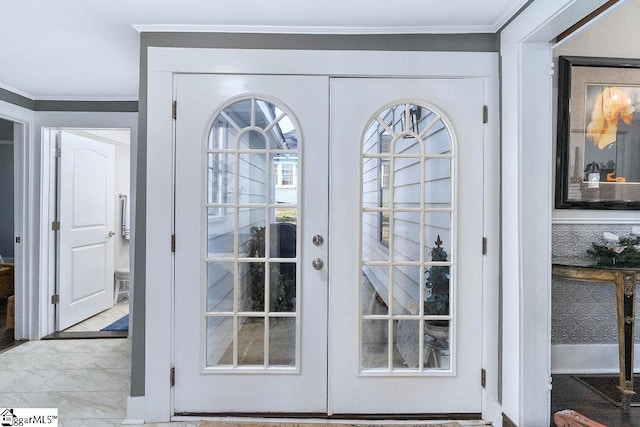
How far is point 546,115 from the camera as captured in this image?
6.38ft

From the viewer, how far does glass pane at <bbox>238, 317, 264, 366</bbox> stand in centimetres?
217

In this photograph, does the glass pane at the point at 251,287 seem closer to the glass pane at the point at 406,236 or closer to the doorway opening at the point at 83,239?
the glass pane at the point at 406,236

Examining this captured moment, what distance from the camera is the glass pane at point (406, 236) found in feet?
7.07

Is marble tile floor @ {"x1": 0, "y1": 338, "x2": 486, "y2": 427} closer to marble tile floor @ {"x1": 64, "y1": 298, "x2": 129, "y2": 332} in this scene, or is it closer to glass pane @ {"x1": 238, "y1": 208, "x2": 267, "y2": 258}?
marble tile floor @ {"x1": 64, "y1": 298, "x2": 129, "y2": 332}

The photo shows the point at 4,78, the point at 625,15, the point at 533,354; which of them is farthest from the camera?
the point at 4,78

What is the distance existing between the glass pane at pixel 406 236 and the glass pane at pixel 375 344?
0.40 meters

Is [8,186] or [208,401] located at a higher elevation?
[8,186]

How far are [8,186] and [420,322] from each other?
5.59 meters

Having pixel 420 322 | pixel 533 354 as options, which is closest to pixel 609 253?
pixel 533 354

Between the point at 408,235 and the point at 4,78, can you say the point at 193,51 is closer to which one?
the point at 408,235

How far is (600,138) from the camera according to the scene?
252 centimetres

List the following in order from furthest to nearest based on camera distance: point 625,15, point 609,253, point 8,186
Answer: point 8,186
point 625,15
point 609,253

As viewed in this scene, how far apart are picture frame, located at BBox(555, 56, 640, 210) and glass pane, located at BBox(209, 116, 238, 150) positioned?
2099 mm

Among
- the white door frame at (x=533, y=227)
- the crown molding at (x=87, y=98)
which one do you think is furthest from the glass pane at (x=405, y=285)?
the crown molding at (x=87, y=98)
